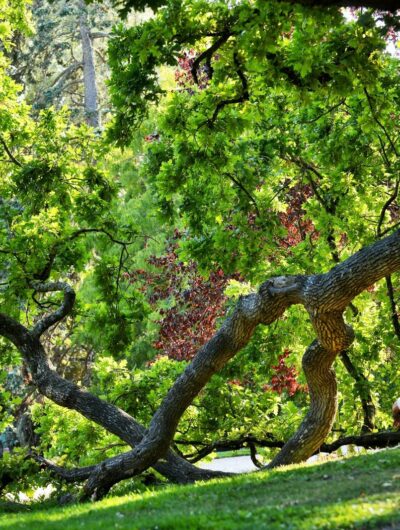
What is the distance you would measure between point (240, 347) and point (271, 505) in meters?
3.75

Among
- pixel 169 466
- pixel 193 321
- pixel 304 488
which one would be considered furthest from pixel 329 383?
pixel 193 321

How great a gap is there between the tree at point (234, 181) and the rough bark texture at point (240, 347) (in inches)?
0.8

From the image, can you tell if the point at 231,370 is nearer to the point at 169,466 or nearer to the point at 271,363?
the point at 271,363

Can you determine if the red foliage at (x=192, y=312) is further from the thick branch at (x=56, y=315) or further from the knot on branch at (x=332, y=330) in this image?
the knot on branch at (x=332, y=330)

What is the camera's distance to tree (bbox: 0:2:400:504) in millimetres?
7672

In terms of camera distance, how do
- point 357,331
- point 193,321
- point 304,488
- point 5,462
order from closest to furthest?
point 304,488, point 5,462, point 357,331, point 193,321

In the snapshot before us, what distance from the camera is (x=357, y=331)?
12953mm

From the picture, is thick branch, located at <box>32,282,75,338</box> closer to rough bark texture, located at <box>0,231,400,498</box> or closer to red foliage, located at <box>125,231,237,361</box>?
rough bark texture, located at <box>0,231,400,498</box>

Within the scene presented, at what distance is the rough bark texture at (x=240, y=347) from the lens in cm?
799

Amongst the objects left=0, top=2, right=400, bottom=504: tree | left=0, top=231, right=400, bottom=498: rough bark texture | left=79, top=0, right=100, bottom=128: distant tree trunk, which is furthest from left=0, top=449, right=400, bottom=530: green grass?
left=79, top=0, right=100, bottom=128: distant tree trunk

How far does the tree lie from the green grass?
63.4 inches

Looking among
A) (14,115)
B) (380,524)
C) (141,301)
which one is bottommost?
(380,524)

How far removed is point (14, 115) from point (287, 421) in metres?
6.88

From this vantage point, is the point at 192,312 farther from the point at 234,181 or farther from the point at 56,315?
the point at 56,315
